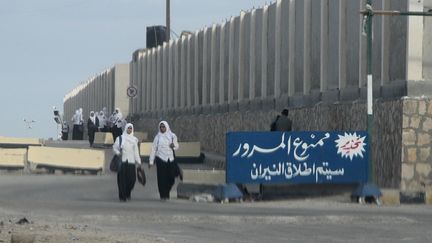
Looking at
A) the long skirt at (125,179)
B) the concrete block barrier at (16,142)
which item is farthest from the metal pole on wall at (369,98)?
the concrete block barrier at (16,142)

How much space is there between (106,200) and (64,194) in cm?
191

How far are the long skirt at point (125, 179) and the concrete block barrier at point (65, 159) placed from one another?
9.98 metres

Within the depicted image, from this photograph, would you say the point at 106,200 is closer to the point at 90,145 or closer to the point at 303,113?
the point at 303,113

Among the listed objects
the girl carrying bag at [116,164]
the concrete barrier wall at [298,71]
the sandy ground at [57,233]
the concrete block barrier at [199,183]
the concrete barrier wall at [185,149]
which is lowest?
the sandy ground at [57,233]

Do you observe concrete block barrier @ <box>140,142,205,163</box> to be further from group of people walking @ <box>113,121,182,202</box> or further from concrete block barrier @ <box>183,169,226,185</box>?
group of people walking @ <box>113,121,182,202</box>

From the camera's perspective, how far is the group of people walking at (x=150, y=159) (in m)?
25.9

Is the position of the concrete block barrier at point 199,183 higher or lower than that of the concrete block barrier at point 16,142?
lower

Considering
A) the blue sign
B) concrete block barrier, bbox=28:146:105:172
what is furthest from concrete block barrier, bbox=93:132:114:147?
the blue sign

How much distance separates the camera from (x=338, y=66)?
105 feet

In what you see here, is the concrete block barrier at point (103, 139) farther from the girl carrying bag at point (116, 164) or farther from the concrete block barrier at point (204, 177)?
the girl carrying bag at point (116, 164)

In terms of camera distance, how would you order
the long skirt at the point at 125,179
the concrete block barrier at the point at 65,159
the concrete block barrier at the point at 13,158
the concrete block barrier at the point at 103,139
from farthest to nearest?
1. the concrete block barrier at the point at 103,139
2. the concrete block barrier at the point at 13,158
3. the concrete block barrier at the point at 65,159
4. the long skirt at the point at 125,179

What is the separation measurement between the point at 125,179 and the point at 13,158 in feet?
37.7

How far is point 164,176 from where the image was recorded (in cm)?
2608

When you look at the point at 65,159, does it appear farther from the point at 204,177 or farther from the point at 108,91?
the point at 108,91
